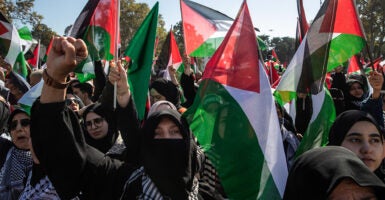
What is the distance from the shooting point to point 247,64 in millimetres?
2582

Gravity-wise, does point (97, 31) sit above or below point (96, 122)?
above

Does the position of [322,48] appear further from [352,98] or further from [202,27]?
[352,98]

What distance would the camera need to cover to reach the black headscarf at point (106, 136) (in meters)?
3.35

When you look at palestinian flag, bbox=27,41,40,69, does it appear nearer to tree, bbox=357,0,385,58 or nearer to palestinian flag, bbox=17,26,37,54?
palestinian flag, bbox=17,26,37,54

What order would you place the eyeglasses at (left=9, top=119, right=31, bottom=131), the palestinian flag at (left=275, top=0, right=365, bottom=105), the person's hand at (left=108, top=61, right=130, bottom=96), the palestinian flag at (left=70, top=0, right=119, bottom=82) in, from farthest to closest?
the palestinian flag at (left=70, top=0, right=119, bottom=82) → the eyeglasses at (left=9, top=119, right=31, bottom=131) → the palestinian flag at (left=275, top=0, right=365, bottom=105) → the person's hand at (left=108, top=61, right=130, bottom=96)

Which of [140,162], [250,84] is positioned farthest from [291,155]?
[140,162]

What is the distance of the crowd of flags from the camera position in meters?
2.35

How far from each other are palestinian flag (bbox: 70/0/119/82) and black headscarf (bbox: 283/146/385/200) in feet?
7.45

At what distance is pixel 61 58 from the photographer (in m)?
1.78

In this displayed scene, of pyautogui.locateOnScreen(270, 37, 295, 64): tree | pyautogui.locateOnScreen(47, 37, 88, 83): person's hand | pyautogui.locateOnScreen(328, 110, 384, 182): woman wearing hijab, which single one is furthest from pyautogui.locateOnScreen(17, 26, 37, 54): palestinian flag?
pyautogui.locateOnScreen(270, 37, 295, 64): tree

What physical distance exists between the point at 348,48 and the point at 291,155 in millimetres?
979

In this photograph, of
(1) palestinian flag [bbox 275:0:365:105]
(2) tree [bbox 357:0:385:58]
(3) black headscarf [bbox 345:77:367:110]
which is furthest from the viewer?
(2) tree [bbox 357:0:385:58]

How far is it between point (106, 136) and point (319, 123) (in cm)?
166

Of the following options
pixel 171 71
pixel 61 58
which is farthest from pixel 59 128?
pixel 171 71
